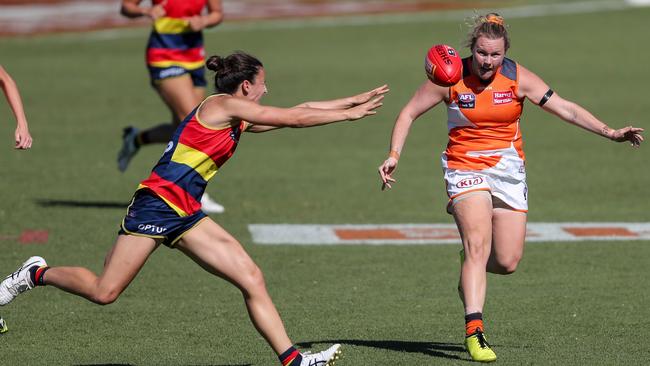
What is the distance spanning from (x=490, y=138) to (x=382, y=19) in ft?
84.2

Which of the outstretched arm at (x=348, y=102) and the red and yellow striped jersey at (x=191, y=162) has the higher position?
the outstretched arm at (x=348, y=102)

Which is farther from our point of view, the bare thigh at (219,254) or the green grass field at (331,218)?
the green grass field at (331,218)

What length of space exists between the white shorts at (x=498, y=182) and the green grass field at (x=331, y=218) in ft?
3.18

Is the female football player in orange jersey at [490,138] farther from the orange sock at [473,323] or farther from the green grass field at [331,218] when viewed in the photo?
the green grass field at [331,218]

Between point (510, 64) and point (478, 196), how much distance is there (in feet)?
3.14

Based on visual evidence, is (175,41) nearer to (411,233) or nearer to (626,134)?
(411,233)

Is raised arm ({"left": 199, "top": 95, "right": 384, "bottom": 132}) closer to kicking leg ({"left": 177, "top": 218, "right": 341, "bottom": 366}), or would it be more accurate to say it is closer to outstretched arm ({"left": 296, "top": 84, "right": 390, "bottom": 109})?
outstretched arm ({"left": 296, "top": 84, "right": 390, "bottom": 109})

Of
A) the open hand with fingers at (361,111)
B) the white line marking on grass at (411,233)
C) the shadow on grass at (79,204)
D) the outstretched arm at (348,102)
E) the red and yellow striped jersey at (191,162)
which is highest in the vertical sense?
the open hand with fingers at (361,111)

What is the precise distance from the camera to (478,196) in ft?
27.3

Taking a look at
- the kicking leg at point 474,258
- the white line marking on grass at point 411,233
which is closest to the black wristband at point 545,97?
the kicking leg at point 474,258

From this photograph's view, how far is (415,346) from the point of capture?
8406 millimetres

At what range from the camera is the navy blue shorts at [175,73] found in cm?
1352

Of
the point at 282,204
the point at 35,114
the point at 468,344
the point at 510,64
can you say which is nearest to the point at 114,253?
the point at 468,344

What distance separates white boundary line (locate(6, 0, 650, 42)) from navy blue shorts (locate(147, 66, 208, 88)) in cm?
1737
